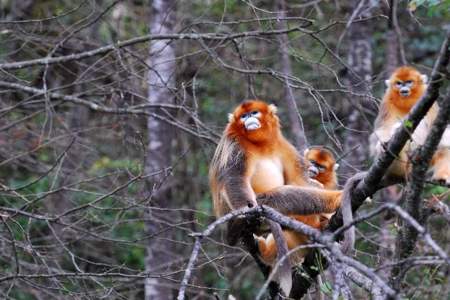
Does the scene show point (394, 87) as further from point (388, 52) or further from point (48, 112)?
point (388, 52)

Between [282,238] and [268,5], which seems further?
[268,5]

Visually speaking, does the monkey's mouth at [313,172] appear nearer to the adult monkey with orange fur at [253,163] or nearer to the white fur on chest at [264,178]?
the adult monkey with orange fur at [253,163]

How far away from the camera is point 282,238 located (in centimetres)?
352

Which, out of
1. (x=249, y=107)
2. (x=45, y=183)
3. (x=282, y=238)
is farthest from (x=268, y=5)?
(x=282, y=238)

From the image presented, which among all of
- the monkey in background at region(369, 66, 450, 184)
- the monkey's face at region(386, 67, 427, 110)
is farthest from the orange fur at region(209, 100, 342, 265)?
the monkey's face at region(386, 67, 427, 110)

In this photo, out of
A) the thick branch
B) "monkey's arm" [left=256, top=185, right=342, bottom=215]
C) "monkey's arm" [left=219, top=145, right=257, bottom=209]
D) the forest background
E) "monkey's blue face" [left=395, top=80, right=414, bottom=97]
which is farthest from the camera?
"monkey's blue face" [left=395, top=80, right=414, bottom=97]

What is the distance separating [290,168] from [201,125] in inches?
30.5

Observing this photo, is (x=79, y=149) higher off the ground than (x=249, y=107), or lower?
lower

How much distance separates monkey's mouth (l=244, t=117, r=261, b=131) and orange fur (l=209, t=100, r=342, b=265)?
44 millimetres

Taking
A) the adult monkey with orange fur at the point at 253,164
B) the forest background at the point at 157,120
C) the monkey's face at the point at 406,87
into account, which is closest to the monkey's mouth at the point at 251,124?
the adult monkey with orange fur at the point at 253,164

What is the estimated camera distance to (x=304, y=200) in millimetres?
3928

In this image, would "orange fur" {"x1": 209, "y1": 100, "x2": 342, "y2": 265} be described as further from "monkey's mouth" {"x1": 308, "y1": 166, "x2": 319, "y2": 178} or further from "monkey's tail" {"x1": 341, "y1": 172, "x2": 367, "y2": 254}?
"monkey's tail" {"x1": 341, "y1": 172, "x2": 367, "y2": 254}

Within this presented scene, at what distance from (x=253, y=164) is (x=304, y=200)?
0.56 metres

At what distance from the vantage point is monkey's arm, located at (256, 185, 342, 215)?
3850 millimetres
